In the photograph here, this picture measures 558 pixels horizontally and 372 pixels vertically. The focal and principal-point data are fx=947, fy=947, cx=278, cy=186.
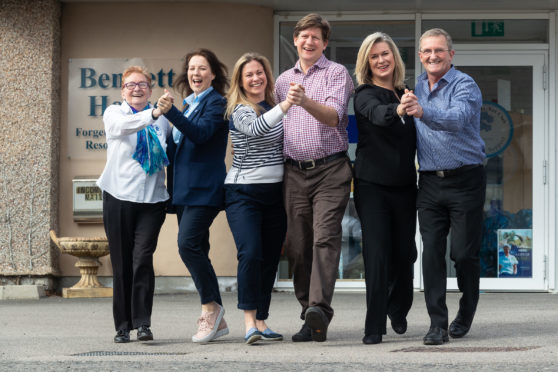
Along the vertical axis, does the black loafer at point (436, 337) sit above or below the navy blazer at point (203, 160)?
below

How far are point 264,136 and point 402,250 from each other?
111 centimetres

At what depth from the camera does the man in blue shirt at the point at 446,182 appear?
567 centimetres

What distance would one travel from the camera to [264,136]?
19.0 feet

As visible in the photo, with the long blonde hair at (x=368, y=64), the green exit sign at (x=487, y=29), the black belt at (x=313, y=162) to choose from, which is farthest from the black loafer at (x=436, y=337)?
the green exit sign at (x=487, y=29)

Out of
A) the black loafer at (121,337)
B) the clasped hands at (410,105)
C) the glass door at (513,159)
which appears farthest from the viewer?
the glass door at (513,159)

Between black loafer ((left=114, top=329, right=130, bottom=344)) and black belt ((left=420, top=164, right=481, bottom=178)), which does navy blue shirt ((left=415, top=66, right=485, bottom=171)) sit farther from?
black loafer ((left=114, top=329, right=130, bottom=344))

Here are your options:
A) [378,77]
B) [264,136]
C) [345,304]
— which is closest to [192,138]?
[264,136]

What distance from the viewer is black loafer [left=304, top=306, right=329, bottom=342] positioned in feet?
17.9

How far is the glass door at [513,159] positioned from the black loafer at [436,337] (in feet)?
14.6

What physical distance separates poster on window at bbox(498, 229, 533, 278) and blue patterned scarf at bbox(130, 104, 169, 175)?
5.17 meters

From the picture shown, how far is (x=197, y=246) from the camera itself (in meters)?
5.86

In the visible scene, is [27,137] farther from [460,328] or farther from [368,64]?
[460,328]

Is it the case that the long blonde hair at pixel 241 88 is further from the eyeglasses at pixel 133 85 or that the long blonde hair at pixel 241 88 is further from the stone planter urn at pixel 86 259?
the stone planter urn at pixel 86 259

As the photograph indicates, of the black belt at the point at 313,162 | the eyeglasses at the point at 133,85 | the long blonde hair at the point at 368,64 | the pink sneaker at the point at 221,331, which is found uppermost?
the long blonde hair at the point at 368,64
